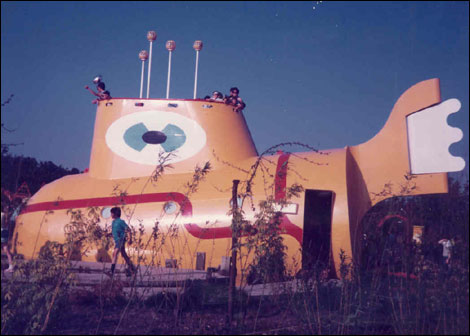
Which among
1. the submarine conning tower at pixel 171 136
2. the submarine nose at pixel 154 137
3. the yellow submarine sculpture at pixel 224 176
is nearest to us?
the yellow submarine sculpture at pixel 224 176

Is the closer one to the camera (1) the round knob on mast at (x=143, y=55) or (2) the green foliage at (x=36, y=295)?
(2) the green foliage at (x=36, y=295)

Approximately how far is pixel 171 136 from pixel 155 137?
0.44 metres

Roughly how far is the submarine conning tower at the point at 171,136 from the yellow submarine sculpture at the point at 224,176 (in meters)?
0.03

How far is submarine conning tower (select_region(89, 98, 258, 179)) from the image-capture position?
11.1 metres

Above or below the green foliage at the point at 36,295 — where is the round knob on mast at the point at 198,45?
above

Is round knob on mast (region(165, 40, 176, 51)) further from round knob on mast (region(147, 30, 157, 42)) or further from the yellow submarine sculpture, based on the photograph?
the yellow submarine sculpture

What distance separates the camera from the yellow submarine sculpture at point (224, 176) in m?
8.23

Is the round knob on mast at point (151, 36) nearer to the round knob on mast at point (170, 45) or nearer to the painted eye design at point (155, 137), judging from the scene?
the round knob on mast at point (170, 45)

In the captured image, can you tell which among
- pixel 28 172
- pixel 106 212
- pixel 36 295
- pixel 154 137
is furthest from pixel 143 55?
pixel 28 172

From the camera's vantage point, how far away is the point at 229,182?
10.1 meters

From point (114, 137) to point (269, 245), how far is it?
8005 mm

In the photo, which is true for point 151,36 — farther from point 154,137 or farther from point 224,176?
point 224,176

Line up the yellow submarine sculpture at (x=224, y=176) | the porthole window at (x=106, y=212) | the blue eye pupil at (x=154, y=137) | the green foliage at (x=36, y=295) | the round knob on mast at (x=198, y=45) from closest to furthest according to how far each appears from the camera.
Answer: the green foliage at (x=36, y=295)
the yellow submarine sculpture at (x=224, y=176)
the porthole window at (x=106, y=212)
the blue eye pupil at (x=154, y=137)
the round knob on mast at (x=198, y=45)

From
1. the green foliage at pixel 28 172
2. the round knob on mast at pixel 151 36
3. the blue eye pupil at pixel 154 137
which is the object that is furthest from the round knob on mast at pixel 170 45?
the green foliage at pixel 28 172
